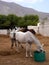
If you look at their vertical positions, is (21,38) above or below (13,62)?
above

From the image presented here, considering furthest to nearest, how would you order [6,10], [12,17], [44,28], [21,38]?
[6,10]
[12,17]
[44,28]
[21,38]

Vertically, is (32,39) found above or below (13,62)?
above

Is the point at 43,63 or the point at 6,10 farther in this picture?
the point at 6,10

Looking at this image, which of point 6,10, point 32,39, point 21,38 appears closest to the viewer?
point 32,39

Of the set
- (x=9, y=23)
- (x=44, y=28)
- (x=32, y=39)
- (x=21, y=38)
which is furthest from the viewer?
(x=9, y=23)

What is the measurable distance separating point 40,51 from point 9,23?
35.3 metres

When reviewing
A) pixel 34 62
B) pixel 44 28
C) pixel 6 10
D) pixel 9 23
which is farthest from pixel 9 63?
pixel 6 10

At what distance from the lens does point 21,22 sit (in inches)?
1741

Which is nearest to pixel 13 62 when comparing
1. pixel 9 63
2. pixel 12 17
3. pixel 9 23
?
pixel 9 63

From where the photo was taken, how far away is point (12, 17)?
4741 centimetres

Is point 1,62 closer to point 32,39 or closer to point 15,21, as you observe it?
point 32,39

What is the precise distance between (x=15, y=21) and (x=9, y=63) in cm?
3832

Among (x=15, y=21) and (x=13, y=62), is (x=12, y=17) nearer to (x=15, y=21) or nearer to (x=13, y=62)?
(x=15, y=21)

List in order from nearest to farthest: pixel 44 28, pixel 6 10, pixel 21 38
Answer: pixel 21 38, pixel 44 28, pixel 6 10
